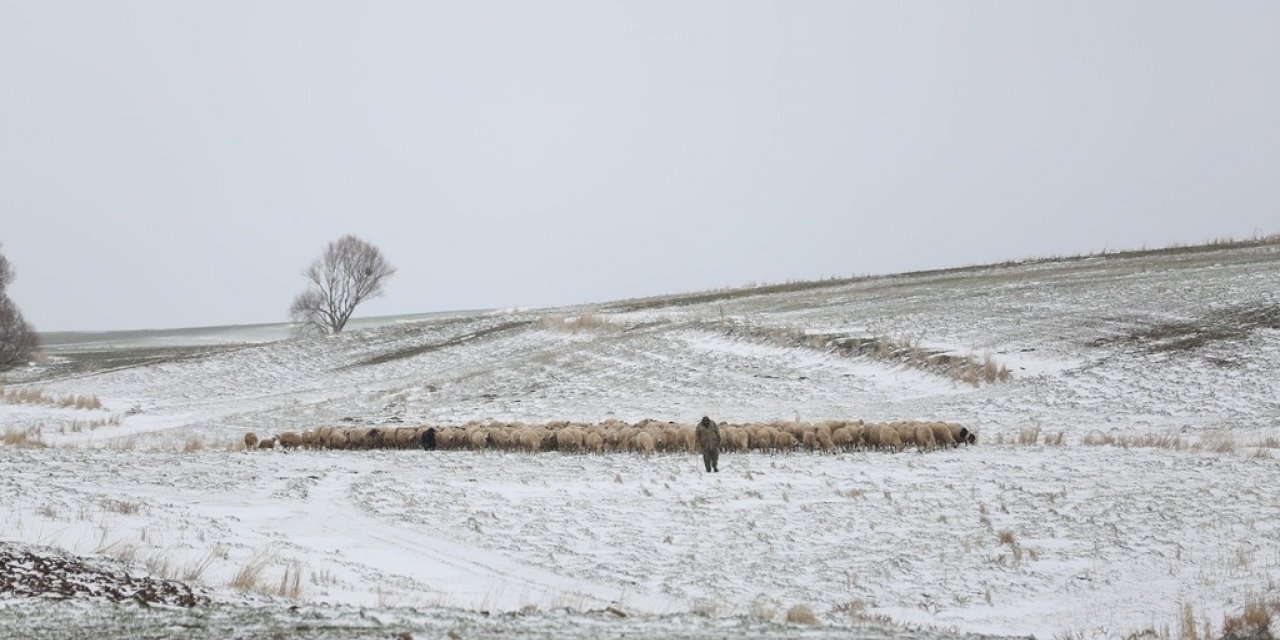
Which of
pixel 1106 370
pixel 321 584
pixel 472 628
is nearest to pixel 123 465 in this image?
pixel 321 584

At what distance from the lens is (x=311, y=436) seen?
25.0m

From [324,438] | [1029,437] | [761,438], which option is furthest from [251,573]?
[1029,437]

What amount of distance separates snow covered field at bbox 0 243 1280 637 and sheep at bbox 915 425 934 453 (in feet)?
1.76

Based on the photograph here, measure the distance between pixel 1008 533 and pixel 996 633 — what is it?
354cm

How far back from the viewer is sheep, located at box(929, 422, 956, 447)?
20531 millimetres

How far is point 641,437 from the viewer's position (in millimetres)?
21844

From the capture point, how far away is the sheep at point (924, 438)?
20.3 metres

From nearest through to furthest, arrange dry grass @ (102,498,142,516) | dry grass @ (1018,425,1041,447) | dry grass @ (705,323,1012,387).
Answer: dry grass @ (102,498,142,516) → dry grass @ (1018,425,1041,447) → dry grass @ (705,323,1012,387)

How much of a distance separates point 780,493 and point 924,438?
5.48 meters

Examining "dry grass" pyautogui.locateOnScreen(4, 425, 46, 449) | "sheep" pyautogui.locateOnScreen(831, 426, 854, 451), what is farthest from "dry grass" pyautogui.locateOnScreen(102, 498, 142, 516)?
"sheep" pyautogui.locateOnScreen(831, 426, 854, 451)

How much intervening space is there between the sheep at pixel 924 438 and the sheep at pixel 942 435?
6.2 inches

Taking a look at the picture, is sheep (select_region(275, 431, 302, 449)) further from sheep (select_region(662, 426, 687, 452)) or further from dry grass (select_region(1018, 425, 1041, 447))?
dry grass (select_region(1018, 425, 1041, 447))

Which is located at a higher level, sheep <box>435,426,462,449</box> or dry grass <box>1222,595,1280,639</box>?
sheep <box>435,426,462,449</box>

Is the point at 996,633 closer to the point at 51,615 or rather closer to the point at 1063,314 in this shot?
the point at 51,615
